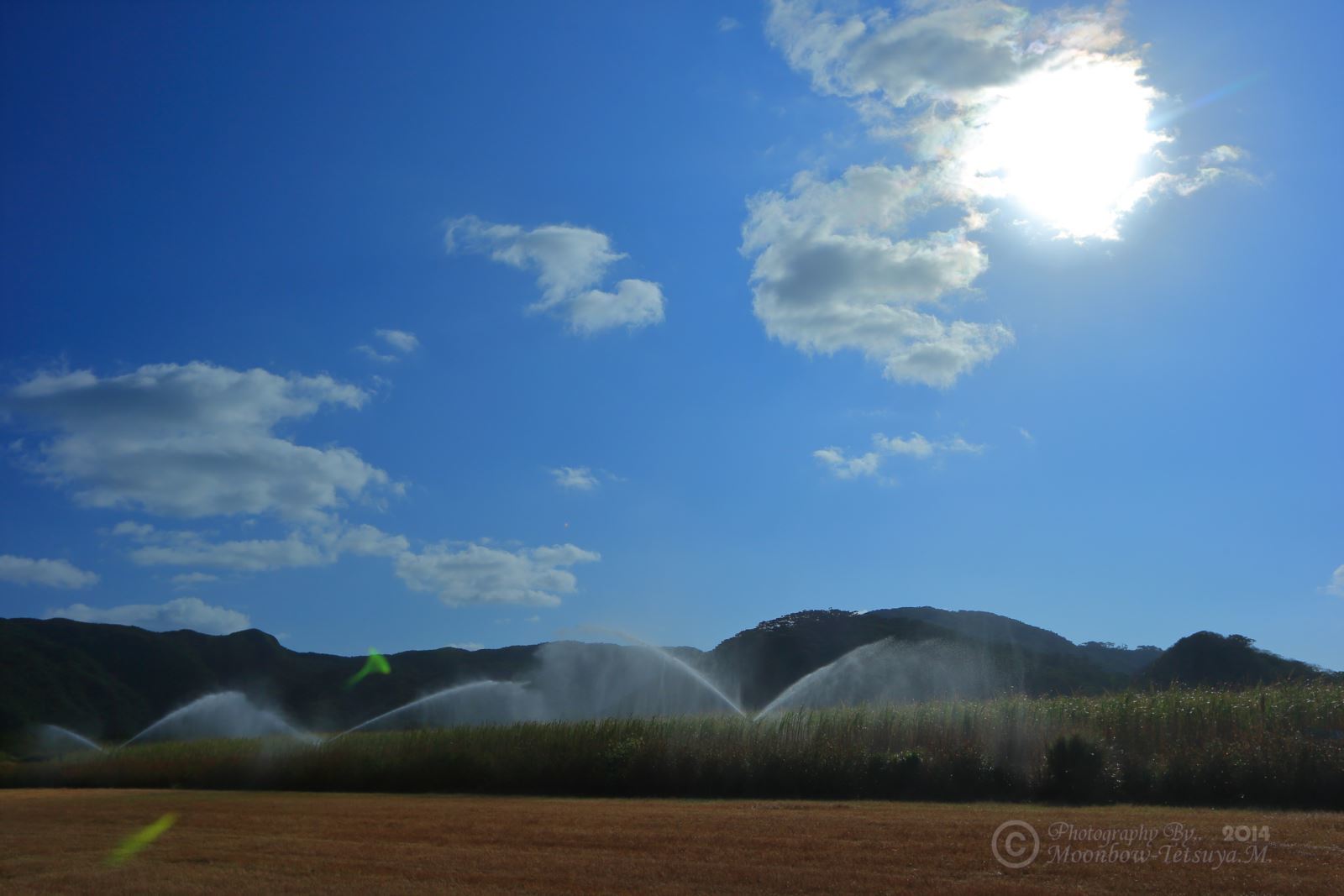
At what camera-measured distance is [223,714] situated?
39.3m

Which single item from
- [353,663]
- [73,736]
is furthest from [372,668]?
[73,736]

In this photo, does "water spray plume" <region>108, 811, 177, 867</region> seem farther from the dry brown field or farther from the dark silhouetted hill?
the dark silhouetted hill

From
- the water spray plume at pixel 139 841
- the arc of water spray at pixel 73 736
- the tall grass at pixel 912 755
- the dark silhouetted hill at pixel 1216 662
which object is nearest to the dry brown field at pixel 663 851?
the water spray plume at pixel 139 841

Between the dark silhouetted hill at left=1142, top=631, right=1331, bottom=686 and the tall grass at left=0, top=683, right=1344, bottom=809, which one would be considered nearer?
the tall grass at left=0, top=683, right=1344, bottom=809

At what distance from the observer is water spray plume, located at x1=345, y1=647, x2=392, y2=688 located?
172 feet

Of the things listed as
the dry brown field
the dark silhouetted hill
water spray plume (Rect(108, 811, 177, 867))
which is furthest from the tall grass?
the dark silhouetted hill

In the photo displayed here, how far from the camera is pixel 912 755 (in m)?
15.6

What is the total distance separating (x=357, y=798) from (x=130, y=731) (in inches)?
1351

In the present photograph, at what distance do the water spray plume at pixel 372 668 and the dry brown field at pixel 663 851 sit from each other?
39.3m

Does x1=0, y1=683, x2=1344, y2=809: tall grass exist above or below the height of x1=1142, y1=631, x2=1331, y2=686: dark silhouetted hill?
below

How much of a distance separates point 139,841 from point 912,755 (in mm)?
11082

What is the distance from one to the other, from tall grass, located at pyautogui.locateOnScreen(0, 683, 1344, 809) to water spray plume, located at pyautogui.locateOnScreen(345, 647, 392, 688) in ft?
101

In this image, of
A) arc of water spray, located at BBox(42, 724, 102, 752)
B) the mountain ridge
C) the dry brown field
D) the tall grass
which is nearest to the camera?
the dry brown field

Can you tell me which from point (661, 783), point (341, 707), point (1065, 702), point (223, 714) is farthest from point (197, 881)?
point (341, 707)
